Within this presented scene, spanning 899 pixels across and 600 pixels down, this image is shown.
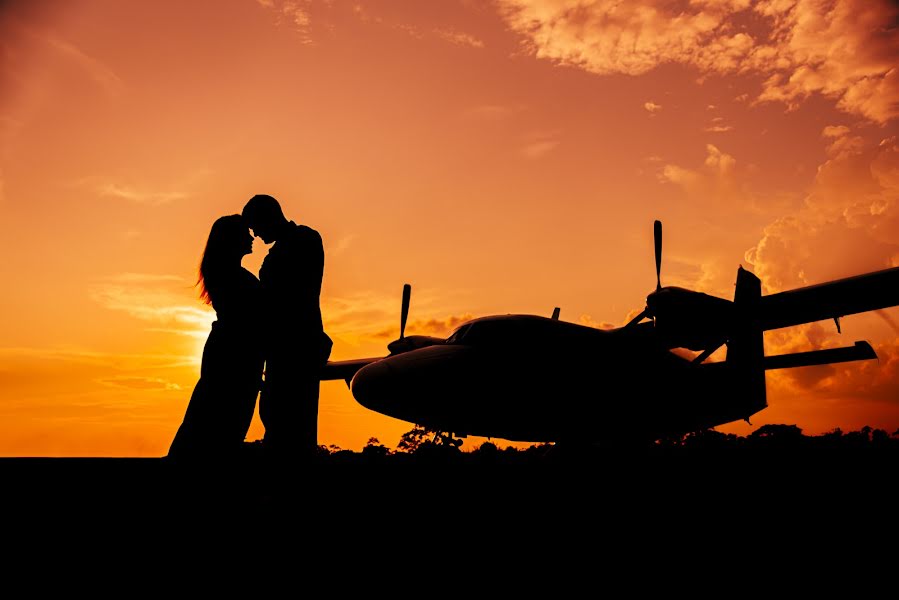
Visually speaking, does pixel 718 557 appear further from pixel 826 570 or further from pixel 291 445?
pixel 291 445

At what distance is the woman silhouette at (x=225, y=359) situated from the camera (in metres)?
5.44

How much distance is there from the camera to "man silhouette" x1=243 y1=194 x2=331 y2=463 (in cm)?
544

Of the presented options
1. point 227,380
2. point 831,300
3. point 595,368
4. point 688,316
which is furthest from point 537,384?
point 227,380

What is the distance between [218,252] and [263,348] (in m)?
1.04

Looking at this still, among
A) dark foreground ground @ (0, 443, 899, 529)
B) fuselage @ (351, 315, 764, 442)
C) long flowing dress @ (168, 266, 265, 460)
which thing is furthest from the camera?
fuselage @ (351, 315, 764, 442)

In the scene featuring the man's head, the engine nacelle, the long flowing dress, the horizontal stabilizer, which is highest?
the engine nacelle

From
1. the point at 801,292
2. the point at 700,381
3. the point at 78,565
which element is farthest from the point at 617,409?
the point at 78,565

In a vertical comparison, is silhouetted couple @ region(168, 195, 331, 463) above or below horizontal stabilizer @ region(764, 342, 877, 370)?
below

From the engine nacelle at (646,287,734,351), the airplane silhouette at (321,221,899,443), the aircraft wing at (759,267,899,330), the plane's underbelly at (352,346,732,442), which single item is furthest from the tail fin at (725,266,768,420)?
the plane's underbelly at (352,346,732,442)

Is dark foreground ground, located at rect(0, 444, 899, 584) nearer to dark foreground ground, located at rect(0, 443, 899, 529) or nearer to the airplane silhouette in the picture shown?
dark foreground ground, located at rect(0, 443, 899, 529)

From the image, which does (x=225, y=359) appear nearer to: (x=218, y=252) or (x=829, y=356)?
(x=218, y=252)

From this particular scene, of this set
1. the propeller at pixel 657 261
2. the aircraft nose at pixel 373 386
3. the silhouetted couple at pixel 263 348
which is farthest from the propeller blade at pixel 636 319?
the silhouetted couple at pixel 263 348

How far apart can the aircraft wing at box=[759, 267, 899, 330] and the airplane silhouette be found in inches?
1.0

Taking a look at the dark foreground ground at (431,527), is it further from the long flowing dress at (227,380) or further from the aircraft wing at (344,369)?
the aircraft wing at (344,369)
